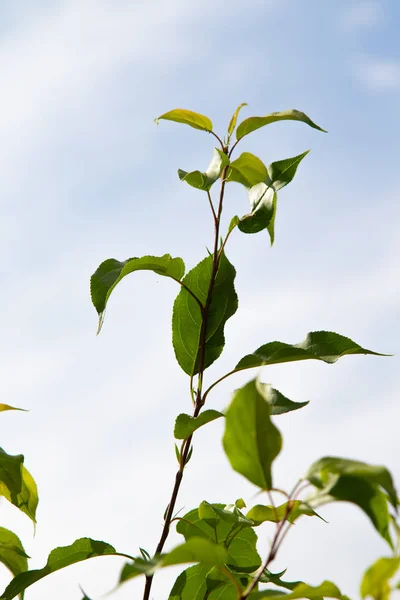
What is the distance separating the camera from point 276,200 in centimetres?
170

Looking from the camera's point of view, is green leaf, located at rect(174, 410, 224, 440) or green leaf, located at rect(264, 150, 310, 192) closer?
green leaf, located at rect(174, 410, 224, 440)

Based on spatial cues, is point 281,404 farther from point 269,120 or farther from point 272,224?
point 269,120

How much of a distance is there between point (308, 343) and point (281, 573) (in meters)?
0.47

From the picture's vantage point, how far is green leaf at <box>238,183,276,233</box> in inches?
65.7

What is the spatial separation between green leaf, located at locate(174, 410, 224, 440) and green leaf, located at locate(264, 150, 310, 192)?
0.56m

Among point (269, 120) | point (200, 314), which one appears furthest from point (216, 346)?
point (269, 120)

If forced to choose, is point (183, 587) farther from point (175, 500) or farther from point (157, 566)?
point (157, 566)

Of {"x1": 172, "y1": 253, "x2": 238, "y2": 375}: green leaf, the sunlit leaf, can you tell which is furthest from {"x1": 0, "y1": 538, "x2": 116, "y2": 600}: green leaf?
the sunlit leaf

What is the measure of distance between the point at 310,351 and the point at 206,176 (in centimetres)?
45

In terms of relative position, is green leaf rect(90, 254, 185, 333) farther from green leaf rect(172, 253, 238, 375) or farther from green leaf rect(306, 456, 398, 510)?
green leaf rect(306, 456, 398, 510)

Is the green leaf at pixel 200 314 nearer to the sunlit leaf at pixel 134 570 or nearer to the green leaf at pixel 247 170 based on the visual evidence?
the green leaf at pixel 247 170

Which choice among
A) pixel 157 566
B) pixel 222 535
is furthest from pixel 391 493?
pixel 222 535

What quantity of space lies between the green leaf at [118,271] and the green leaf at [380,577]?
857 mm

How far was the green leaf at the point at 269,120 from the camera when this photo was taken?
164cm
